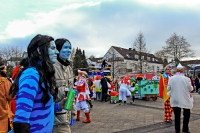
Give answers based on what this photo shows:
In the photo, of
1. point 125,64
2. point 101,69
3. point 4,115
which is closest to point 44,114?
point 4,115

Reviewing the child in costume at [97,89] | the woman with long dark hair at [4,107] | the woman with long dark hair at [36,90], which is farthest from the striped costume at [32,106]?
the child in costume at [97,89]

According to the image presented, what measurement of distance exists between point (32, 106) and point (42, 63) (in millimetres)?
422

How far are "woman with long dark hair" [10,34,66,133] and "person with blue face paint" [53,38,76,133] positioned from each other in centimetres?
57

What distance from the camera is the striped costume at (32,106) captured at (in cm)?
169

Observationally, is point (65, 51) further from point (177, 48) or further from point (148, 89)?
point (177, 48)

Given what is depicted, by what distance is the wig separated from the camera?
1904mm

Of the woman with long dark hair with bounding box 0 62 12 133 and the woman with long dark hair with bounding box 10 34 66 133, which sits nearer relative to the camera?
the woman with long dark hair with bounding box 10 34 66 133

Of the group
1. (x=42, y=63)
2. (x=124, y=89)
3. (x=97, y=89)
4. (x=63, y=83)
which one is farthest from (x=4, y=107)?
(x=97, y=89)

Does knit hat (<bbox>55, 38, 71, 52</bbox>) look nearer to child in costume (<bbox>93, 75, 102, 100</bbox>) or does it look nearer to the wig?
the wig

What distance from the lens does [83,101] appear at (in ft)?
25.8

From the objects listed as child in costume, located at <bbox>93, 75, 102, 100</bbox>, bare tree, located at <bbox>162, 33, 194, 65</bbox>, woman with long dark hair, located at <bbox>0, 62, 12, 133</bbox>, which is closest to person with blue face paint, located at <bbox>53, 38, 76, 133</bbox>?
woman with long dark hair, located at <bbox>0, 62, 12, 133</bbox>

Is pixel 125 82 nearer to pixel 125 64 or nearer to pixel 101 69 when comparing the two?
pixel 101 69

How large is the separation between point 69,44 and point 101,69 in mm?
17548

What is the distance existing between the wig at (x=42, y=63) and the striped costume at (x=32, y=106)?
6 cm
